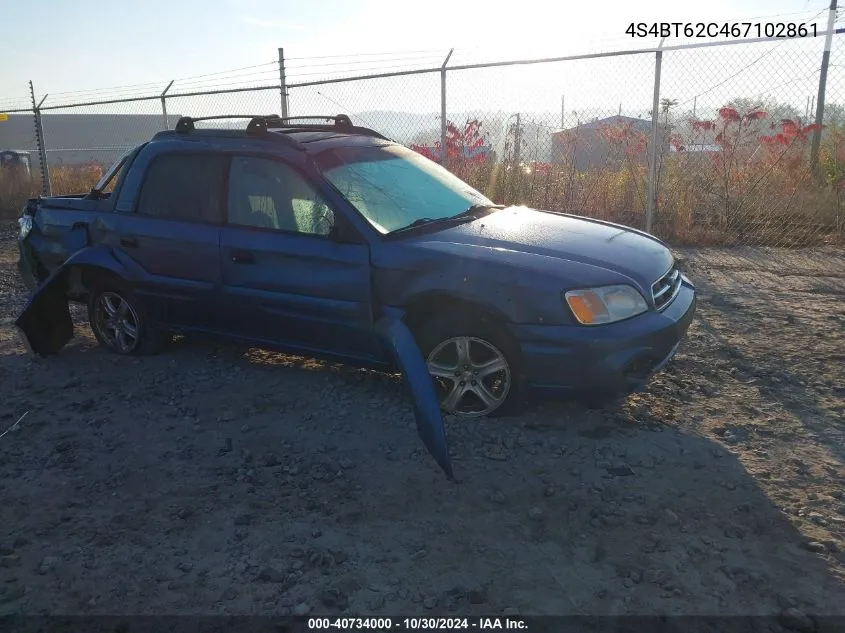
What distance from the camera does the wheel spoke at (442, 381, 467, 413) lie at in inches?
164

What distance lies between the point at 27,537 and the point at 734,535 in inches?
121

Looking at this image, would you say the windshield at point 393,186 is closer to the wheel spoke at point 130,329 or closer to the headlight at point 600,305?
the headlight at point 600,305

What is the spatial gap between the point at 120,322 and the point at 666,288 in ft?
13.1

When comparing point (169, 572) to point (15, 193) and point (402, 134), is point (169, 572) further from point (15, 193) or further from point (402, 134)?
point (15, 193)

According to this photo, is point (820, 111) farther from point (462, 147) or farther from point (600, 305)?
point (600, 305)

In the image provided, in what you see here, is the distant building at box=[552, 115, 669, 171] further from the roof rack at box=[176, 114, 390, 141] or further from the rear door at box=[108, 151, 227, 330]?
the rear door at box=[108, 151, 227, 330]

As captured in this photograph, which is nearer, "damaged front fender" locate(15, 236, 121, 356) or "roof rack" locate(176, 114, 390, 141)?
"roof rack" locate(176, 114, 390, 141)

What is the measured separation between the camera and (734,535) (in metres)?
2.96

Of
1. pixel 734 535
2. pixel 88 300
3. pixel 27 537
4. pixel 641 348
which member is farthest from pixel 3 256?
pixel 734 535

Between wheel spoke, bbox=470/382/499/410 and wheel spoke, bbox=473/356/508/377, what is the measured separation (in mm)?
78

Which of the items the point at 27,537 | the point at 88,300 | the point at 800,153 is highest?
the point at 800,153

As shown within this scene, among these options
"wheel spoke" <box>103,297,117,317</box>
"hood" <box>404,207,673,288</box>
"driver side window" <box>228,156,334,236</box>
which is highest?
"driver side window" <box>228,156,334,236</box>

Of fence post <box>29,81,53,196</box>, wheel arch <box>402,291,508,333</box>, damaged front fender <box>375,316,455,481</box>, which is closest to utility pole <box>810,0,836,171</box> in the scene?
wheel arch <box>402,291,508,333</box>

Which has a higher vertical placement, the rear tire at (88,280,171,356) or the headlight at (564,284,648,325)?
the headlight at (564,284,648,325)
